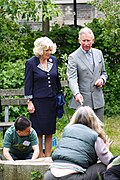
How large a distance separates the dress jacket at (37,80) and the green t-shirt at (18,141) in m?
0.73

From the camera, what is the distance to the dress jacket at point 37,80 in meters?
7.94

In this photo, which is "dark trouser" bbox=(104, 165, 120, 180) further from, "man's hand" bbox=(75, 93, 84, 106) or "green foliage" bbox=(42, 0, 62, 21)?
"green foliage" bbox=(42, 0, 62, 21)

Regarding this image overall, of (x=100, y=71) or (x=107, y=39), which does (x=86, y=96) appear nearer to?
(x=100, y=71)

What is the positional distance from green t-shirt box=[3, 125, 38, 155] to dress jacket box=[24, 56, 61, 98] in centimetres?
73

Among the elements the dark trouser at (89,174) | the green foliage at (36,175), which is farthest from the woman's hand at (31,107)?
the dark trouser at (89,174)

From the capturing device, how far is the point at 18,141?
741 centimetres

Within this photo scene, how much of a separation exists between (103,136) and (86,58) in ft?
7.01

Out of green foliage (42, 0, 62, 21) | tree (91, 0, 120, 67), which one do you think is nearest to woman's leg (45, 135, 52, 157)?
green foliage (42, 0, 62, 21)

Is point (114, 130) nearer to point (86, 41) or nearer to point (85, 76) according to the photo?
point (85, 76)

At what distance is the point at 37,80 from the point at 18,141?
0.98 meters

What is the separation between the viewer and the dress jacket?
7.94m

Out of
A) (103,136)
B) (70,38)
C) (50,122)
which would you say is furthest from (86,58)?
(70,38)

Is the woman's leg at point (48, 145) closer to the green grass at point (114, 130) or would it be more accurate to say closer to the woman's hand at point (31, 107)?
the woman's hand at point (31, 107)

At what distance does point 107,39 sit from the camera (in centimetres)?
1294
